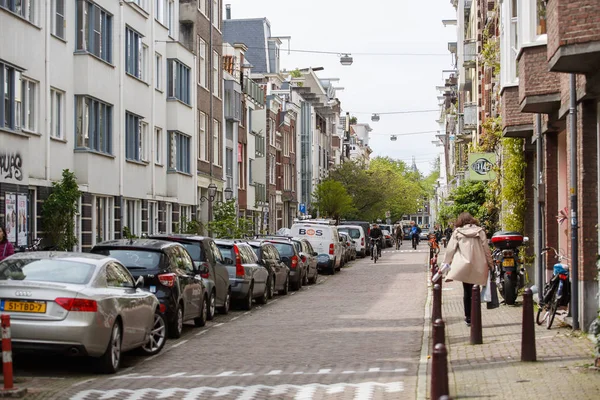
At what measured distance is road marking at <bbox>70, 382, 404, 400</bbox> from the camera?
37.1ft

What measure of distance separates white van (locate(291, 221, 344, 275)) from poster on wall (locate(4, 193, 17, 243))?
18.0 m

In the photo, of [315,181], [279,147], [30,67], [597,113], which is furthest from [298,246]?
[315,181]

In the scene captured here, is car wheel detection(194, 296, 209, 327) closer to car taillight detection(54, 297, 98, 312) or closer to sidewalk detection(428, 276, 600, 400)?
sidewalk detection(428, 276, 600, 400)

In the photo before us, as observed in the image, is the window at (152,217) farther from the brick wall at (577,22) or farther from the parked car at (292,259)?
the brick wall at (577,22)

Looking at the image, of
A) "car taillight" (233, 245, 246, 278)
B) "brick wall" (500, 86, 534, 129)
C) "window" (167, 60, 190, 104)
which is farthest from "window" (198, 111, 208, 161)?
"brick wall" (500, 86, 534, 129)

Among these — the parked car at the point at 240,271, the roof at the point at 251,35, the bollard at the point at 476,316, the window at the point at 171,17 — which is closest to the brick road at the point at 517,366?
the bollard at the point at 476,316

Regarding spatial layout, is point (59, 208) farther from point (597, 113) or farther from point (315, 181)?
point (315, 181)

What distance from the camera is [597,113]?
16.0 metres

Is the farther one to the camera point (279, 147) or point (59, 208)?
point (279, 147)

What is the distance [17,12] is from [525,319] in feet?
58.4

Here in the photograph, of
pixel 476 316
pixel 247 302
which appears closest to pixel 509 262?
pixel 247 302

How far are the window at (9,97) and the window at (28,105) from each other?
390 mm

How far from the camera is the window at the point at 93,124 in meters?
31.5

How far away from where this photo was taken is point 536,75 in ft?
62.4
